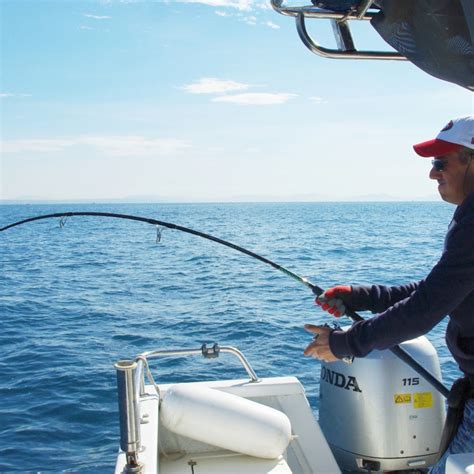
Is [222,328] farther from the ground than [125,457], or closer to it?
closer to it

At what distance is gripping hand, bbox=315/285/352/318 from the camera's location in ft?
9.34

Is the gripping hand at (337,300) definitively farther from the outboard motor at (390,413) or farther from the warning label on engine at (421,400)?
the warning label on engine at (421,400)

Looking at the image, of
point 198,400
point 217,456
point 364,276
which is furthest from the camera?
point 364,276

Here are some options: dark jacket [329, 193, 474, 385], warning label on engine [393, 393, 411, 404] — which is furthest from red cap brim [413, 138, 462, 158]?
warning label on engine [393, 393, 411, 404]

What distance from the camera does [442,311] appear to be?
2164 mm

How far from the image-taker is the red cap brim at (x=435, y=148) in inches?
90.0

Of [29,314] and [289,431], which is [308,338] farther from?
[289,431]

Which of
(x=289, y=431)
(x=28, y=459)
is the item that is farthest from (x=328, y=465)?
(x=28, y=459)

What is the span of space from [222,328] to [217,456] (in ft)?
24.1

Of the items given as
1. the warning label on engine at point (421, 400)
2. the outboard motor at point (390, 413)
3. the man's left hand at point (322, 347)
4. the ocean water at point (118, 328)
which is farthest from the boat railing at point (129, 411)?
the ocean water at point (118, 328)

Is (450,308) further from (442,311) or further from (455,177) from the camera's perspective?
(455,177)

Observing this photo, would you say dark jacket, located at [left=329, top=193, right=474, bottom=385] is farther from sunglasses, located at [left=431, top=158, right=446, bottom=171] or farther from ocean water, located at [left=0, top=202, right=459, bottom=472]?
ocean water, located at [left=0, top=202, right=459, bottom=472]

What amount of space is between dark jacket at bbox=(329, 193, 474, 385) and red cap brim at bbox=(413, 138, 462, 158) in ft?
0.71

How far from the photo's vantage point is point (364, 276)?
17.2 metres
